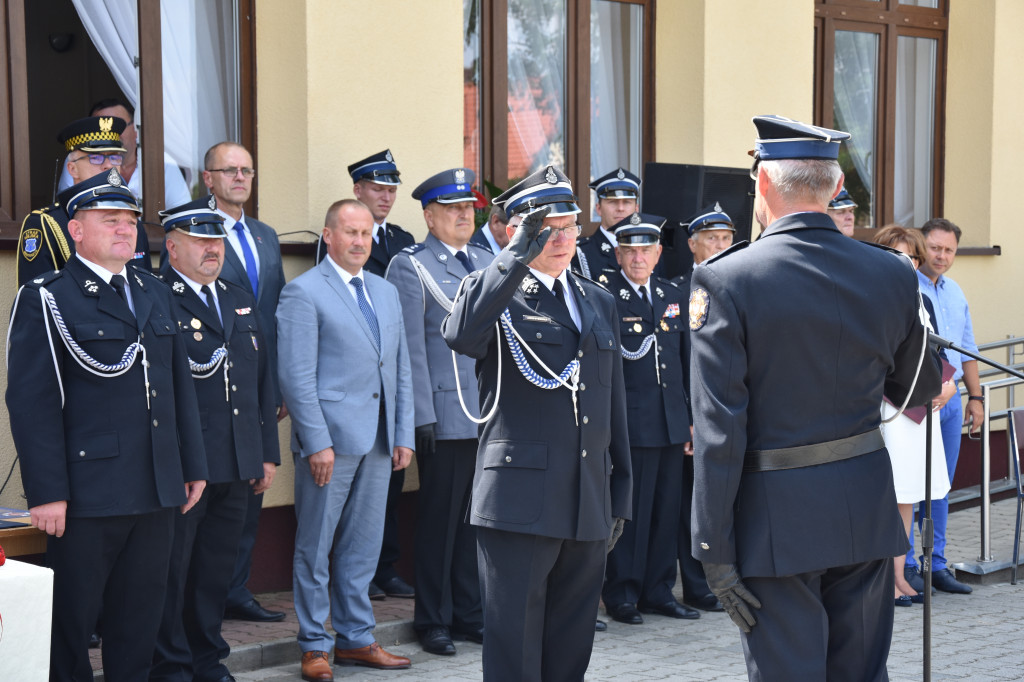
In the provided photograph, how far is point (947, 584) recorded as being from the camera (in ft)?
24.7

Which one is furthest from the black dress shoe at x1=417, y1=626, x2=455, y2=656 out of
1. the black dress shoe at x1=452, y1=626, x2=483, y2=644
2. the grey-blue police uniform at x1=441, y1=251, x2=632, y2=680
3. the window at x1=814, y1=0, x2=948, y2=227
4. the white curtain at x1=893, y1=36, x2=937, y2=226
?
the white curtain at x1=893, y1=36, x2=937, y2=226

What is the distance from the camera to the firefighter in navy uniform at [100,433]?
4.48 m

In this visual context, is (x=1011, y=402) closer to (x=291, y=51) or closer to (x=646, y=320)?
(x=646, y=320)

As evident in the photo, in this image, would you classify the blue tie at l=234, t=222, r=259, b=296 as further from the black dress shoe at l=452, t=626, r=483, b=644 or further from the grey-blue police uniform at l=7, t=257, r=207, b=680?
the black dress shoe at l=452, t=626, r=483, b=644

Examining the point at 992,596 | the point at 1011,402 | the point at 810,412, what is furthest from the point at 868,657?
the point at 1011,402

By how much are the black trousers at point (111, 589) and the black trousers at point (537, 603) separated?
1.26 m

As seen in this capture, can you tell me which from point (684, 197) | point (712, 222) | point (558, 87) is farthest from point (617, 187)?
point (558, 87)

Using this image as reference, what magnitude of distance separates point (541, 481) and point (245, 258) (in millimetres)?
2503

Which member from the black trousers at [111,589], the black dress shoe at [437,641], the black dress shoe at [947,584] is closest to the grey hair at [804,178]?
the black trousers at [111,589]

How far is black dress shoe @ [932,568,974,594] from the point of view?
750 centimetres

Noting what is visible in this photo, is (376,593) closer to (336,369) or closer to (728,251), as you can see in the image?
(336,369)

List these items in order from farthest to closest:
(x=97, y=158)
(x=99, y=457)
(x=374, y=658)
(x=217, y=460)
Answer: (x=374, y=658) < (x=97, y=158) < (x=217, y=460) < (x=99, y=457)

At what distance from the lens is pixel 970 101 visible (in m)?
11.0

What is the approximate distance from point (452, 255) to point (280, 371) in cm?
107
